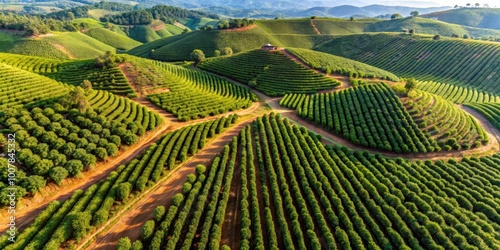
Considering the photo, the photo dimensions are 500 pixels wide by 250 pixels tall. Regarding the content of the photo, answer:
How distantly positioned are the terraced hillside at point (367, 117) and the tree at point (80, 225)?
50022 mm

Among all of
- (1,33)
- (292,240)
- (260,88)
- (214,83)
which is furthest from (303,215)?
(1,33)

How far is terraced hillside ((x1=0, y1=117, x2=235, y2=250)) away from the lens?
33.0 m

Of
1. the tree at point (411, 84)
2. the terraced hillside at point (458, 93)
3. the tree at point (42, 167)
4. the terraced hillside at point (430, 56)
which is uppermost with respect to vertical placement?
the terraced hillside at point (430, 56)

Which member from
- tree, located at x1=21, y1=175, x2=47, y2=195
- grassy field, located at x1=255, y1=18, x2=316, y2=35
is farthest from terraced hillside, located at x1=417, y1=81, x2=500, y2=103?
tree, located at x1=21, y1=175, x2=47, y2=195

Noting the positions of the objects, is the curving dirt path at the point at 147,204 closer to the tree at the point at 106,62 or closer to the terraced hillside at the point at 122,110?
the terraced hillside at the point at 122,110

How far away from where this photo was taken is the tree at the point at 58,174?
134 feet

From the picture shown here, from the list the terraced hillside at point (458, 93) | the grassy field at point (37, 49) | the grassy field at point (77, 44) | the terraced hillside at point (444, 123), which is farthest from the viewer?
the grassy field at point (77, 44)

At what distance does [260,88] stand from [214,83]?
52.6 ft

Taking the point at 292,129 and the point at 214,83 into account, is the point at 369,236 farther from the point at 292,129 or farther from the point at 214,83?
the point at 214,83

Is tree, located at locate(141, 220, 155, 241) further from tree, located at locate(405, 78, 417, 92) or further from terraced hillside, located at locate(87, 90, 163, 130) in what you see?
tree, located at locate(405, 78, 417, 92)

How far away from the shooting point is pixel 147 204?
40.7 meters

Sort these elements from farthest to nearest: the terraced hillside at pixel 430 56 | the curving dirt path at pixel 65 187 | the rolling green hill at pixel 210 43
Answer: the rolling green hill at pixel 210 43 < the terraced hillside at pixel 430 56 < the curving dirt path at pixel 65 187

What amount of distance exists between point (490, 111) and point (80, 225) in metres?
97.5

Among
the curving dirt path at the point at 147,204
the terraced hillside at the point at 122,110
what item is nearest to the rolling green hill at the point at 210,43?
the terraced hillside at the point at 122,110
